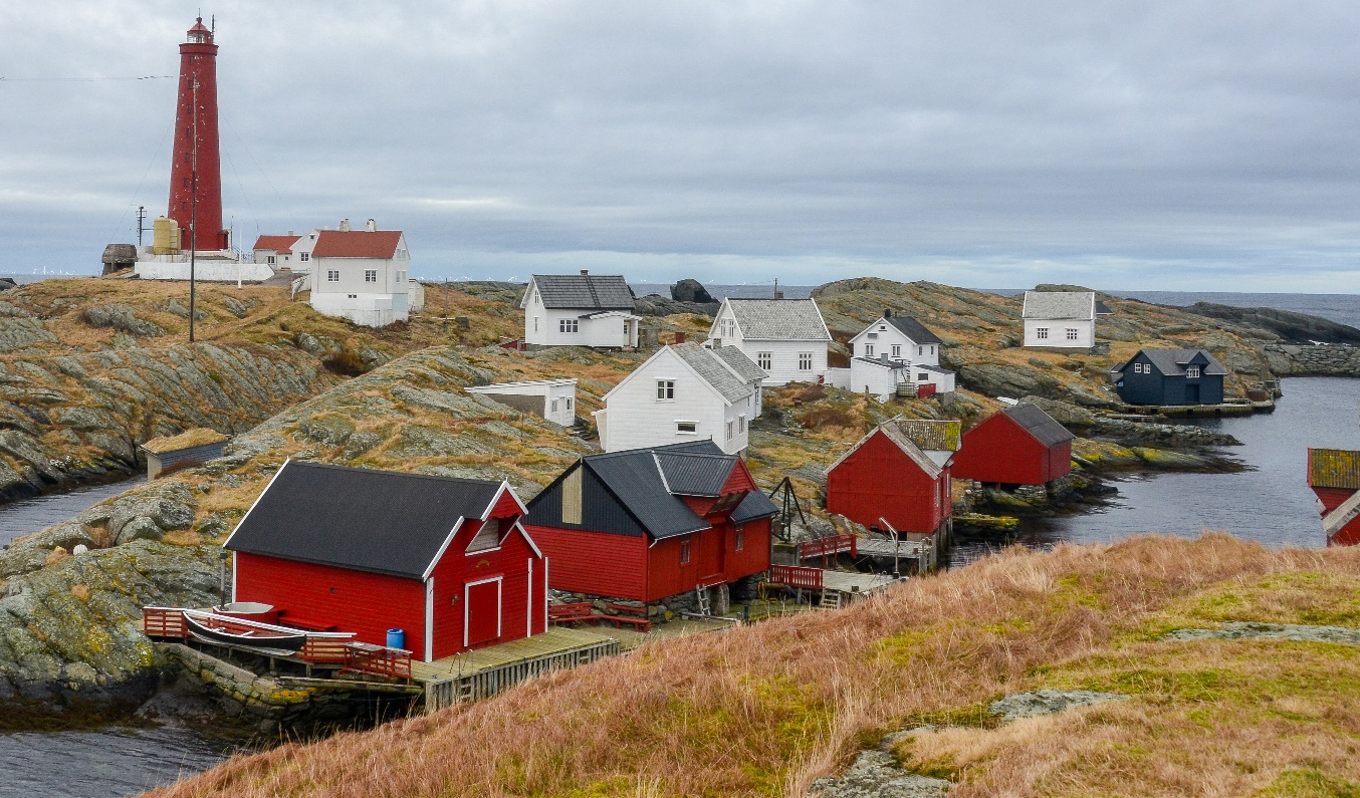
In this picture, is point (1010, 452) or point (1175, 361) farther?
point (1175, 361)

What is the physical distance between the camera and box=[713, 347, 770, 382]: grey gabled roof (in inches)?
2667

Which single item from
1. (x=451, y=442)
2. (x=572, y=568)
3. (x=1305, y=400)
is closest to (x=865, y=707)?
(x=572, y=568)

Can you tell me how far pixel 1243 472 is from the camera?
7750cm

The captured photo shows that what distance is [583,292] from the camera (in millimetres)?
85812

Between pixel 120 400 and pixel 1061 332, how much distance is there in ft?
307

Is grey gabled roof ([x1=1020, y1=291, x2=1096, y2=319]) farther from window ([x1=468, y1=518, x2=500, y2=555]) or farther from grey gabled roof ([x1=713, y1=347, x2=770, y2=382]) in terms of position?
window ([x1=468, y1=518, x2=500, y2=555])

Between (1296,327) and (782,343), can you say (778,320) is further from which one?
(1296,327)

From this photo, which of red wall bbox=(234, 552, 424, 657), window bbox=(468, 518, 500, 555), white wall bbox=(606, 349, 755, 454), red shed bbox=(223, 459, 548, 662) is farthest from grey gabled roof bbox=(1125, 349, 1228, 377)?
red wall bbox=(234, 552, 424, 657)

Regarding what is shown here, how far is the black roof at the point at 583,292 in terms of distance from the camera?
3314 inches

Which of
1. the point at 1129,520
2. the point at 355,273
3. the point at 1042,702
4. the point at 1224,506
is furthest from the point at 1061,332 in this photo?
the point at 1042,702

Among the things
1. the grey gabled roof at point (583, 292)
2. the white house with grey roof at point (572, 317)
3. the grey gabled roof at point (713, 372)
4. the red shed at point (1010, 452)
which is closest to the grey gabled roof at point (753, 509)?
the grey gabled roof at point (713, 372)

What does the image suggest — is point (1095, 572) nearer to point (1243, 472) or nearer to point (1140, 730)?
point (1140, 730)

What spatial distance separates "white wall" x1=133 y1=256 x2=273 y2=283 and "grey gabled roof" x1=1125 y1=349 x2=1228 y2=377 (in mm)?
79362

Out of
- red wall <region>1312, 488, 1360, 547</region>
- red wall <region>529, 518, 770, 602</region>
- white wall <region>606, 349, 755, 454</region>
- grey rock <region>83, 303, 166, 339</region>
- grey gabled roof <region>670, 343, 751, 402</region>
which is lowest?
red wall <region>529, 518, 770, 602</region>
